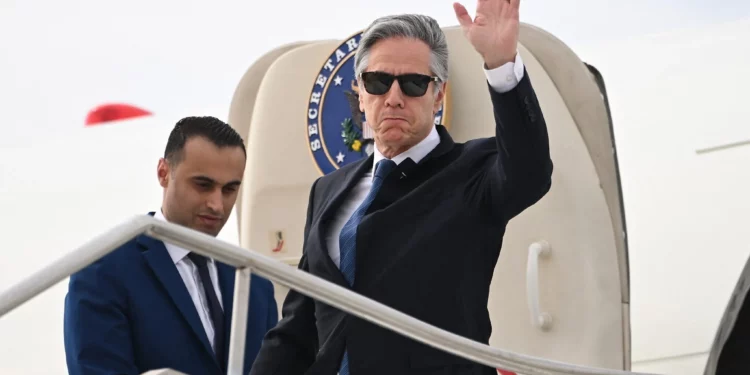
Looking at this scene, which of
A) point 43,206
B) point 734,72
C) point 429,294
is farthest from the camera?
point 43,206

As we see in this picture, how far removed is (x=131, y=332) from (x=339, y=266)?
52 centimetres

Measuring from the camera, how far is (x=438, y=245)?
2275mm

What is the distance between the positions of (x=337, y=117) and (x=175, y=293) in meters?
1.88

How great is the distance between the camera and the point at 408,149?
244 centimetres

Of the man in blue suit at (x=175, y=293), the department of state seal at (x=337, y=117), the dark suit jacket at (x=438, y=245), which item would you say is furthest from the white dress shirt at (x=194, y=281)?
the department of state seal at (x=337, y=117)

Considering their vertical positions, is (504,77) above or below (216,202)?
above

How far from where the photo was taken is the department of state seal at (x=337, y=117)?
425 cm

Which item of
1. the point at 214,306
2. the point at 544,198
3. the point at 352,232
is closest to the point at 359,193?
the point at 352,232

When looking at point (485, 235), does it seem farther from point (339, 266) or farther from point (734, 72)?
point (734, 72)

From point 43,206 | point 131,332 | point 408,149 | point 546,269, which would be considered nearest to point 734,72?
point 546,269

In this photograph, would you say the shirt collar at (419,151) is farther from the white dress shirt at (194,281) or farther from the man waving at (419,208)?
the white dress shirt at (194,281)

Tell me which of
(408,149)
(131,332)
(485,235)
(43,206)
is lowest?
(43,206)

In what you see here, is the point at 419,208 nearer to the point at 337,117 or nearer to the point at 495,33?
the point at 495,33

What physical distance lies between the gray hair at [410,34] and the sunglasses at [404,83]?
0.05 m
